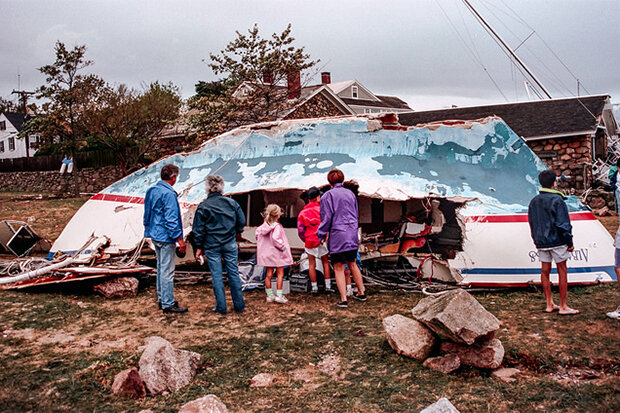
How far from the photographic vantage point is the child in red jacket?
766 cm

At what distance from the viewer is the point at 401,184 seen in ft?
27.4

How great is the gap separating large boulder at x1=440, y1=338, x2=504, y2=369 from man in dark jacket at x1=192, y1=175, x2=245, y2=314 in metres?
3.12

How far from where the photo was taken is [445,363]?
4.77m

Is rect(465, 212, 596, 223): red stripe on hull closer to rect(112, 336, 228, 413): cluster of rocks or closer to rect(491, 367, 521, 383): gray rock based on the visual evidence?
rect(491, 367, 521, 383): gray rock

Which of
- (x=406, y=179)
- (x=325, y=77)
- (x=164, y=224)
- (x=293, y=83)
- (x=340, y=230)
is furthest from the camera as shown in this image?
(x=325, y=77)

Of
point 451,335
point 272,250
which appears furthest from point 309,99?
point 451,335

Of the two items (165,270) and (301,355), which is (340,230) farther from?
(165,270)

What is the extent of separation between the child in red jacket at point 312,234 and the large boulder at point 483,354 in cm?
307

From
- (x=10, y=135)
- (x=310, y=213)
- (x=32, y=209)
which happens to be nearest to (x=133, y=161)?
(x=32, y=209)

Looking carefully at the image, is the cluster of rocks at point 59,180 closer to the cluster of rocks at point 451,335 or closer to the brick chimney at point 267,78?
the brick chimney at point 267,78

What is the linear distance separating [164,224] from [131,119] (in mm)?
21935

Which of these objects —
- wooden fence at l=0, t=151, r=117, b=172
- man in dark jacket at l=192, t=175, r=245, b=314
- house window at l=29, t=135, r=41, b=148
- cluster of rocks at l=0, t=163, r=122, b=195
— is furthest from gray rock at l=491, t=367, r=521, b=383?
house window at l=29, t=135, r=41, b=148

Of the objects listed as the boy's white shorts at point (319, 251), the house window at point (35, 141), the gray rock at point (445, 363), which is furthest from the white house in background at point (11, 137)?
the gray rock at point (445, 363)

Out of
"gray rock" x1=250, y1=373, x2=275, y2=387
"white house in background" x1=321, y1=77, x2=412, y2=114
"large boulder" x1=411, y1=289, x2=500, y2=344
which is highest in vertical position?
"white house in background" x1=321, y1=77, x2=412, y2=114
